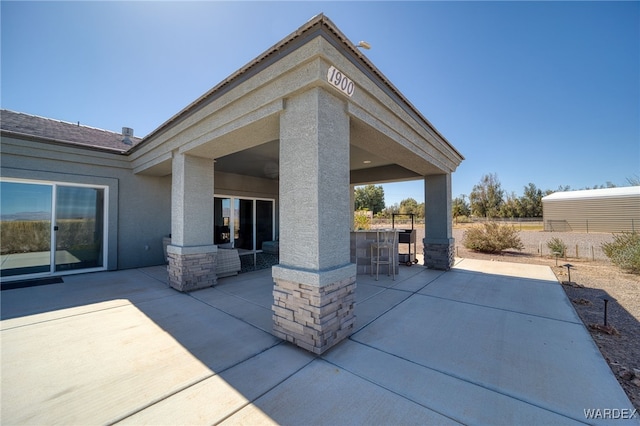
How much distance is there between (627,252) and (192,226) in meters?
12.1

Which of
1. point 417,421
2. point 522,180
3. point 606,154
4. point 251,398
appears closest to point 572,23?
point 417,421

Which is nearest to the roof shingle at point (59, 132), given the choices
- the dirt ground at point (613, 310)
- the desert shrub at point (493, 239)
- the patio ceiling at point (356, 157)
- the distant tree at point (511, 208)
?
the patio ceiling at point (356, 157)

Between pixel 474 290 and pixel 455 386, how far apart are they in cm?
385

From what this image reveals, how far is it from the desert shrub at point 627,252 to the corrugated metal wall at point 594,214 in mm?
17568

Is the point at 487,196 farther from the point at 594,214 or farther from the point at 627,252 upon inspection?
the point at 627,252

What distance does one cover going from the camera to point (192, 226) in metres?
5.52

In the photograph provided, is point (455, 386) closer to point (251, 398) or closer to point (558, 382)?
point (558, 382)

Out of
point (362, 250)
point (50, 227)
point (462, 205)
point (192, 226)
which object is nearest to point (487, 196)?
point (462, 205)

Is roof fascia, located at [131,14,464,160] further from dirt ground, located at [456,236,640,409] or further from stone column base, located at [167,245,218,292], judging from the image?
dirt ground, located at [456,236,640,409]

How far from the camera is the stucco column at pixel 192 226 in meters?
5.38

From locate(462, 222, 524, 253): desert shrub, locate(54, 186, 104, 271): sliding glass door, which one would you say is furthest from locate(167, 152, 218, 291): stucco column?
locate(462, 222, 524, 253): desert shrub

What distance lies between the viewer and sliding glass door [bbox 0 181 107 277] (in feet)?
20.2

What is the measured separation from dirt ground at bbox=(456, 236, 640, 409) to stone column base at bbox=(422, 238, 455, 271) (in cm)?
259

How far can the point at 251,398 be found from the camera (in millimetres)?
2154
